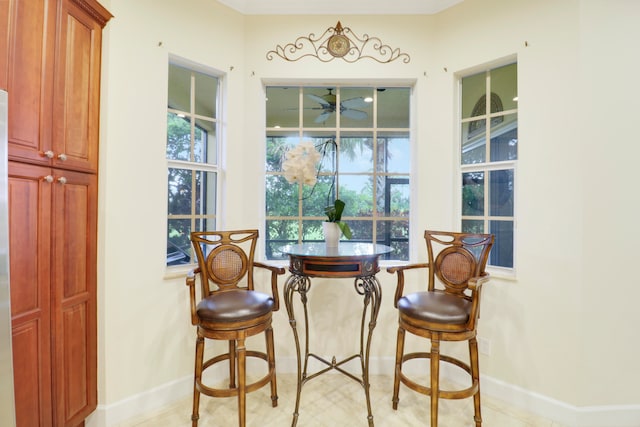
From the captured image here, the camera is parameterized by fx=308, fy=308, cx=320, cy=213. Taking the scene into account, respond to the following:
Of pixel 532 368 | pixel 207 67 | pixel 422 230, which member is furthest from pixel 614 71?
pixel 207 67

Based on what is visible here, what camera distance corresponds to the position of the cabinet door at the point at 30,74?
4.33 ft

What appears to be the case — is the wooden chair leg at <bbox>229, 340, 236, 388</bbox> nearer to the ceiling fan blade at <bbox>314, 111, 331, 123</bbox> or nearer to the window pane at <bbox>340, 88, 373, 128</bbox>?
the ceiling fan blade at <bbox>314, 111, 331, 123</bbox>

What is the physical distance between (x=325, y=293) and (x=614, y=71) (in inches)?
91.0

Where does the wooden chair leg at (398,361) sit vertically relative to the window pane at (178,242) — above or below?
below

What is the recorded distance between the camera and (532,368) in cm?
198

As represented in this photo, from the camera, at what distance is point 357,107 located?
8.36ft

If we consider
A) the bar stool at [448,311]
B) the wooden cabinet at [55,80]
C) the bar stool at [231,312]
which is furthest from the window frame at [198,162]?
the bar stool at [448,311]

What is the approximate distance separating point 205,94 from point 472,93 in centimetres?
203

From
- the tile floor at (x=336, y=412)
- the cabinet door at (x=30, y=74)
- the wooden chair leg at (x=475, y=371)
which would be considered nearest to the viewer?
the cabinet door at (x=30, y=74)

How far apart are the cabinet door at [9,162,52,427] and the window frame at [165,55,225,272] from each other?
67 cm

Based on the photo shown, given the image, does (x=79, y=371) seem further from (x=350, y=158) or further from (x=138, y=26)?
(x=350, y=158)

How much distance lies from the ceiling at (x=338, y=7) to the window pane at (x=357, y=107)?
578 mm

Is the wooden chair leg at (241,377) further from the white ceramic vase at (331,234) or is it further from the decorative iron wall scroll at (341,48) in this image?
the decorative iron wall scroll at (341,48)

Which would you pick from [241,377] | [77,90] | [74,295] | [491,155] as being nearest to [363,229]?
[491,155]
